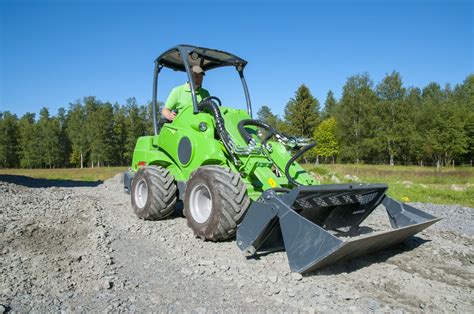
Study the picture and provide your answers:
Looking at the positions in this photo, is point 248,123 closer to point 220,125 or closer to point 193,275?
point 220,125

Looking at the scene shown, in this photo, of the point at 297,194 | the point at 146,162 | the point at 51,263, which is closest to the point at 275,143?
the point at 297,194

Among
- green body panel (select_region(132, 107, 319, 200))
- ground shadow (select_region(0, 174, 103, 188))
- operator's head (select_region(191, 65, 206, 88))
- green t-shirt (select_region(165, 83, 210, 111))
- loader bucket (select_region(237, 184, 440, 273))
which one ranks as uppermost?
operator's head (select_region(191, 65, 206, 88))

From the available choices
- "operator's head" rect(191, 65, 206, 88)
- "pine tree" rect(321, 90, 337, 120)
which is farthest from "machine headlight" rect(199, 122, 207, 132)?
"pine tree" rect(321, 90, 337, 120)

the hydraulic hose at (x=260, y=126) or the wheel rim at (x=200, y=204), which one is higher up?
the hydraulic hose at (x=260, y=126)

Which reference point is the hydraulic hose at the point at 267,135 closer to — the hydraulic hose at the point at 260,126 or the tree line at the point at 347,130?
the hydraulic hose at the point at 260,126

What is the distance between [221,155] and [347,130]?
163 feet

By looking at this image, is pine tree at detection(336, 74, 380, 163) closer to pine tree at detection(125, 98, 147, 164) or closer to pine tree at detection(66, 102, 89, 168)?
pine tree at detection(125, 98, 147, 164)

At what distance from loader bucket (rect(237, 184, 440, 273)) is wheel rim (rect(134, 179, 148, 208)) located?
109 inches

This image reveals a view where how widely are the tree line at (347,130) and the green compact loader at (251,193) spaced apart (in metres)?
41.9

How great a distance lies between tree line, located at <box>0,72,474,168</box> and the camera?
46.5m

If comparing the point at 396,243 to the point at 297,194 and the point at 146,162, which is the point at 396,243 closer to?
the point at 297,194

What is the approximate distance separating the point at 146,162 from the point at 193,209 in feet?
7.10

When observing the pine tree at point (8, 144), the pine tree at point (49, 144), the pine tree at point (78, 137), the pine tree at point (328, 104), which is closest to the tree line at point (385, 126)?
the pine tree at point (328, 104)

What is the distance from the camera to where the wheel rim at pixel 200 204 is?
4762mm
